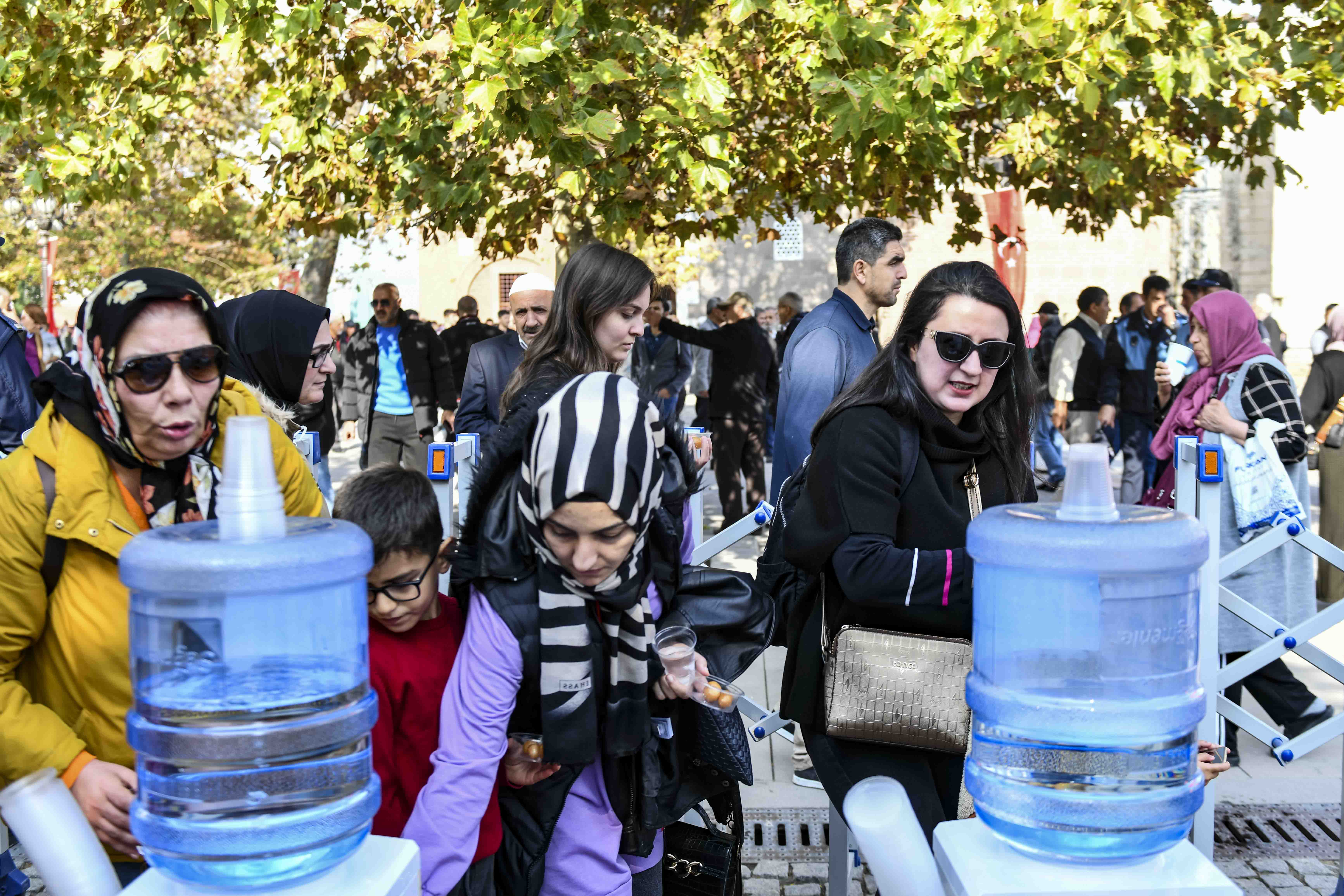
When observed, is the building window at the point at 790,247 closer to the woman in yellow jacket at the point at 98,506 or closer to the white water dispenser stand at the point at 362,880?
the woman in yellow jacket at the point at 98,506

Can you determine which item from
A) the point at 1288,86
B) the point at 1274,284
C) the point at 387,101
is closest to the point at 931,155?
the point at 1288,86

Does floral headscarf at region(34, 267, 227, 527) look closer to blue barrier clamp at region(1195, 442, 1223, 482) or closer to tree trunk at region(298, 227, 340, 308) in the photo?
blue barrier clamp at region(1195, 442, 1223, 482)

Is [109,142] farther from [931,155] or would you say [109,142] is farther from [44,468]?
[44,468]

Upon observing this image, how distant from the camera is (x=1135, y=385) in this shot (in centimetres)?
1052

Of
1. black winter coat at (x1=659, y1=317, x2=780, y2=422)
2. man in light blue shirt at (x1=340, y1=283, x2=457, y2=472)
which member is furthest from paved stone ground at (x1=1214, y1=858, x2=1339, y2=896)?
man in light blue shirt at (x1=340, y1=283, x2=457, y2=472)

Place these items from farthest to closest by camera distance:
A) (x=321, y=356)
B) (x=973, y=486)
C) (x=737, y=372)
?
(x=737, y=372) → (x=321, y=356) → (x=973, y=486)

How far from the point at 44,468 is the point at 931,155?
16.2 feet

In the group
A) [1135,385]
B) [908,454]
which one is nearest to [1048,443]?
[1135,385]

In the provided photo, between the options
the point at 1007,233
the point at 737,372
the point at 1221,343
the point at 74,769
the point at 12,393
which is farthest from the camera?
the point at 737,372

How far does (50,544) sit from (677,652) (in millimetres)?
1155

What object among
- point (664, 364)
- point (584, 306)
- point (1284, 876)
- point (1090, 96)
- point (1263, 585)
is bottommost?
point (1284, 876)

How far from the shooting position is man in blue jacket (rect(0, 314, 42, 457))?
5.92 m

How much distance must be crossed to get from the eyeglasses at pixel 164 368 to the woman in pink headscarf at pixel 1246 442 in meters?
4.06

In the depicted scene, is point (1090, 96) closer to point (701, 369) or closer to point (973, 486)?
point (973, 486)
